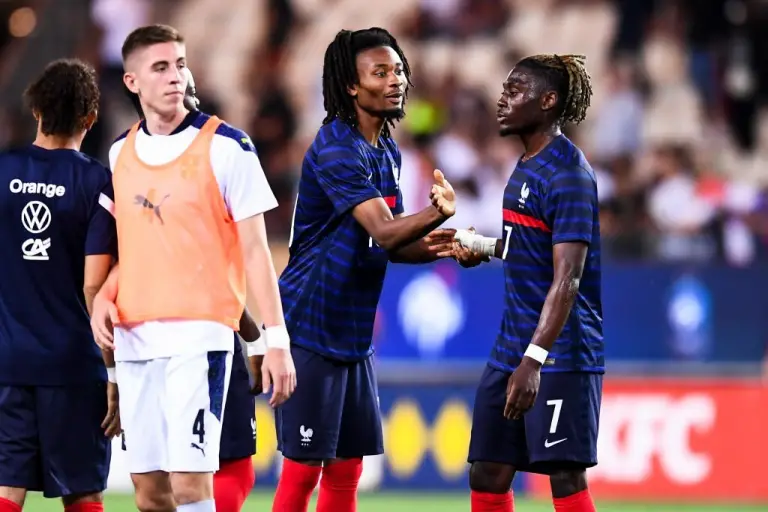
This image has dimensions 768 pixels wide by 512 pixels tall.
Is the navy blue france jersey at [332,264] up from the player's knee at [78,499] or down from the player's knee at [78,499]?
up

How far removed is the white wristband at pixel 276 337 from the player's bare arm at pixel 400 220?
2.56 feet

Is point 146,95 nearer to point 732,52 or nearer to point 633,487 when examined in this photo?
point 633,487

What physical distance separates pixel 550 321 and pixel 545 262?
35 centimetres

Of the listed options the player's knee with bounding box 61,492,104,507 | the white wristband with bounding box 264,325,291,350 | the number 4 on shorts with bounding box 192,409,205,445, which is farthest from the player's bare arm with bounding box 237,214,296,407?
the player's knee with bounding box 61,492,104,507

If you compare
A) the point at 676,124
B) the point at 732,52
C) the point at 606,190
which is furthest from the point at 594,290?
the point at 732,52

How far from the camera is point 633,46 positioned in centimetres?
1630

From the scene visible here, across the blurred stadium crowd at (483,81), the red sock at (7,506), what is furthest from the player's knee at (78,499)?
the blurred stadium crowd at (483,81)

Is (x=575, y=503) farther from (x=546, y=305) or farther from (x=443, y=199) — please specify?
(x=443, y=199)

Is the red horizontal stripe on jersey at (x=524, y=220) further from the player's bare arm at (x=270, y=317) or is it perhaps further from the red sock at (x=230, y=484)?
Answer: the red sock at (x=230, y=484)

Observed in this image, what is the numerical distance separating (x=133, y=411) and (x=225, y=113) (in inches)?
396

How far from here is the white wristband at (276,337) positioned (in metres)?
5.92

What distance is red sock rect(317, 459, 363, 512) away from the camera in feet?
22.8

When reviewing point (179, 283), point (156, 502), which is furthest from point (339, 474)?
point (179, 283)

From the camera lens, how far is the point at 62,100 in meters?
6.76
